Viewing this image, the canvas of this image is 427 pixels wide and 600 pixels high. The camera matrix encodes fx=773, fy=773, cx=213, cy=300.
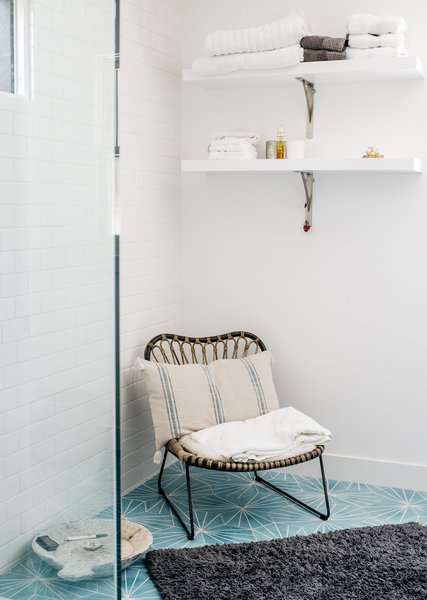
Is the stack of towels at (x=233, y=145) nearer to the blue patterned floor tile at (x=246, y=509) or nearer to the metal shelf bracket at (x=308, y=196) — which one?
the metal shelf bracket at (x=308, y=196)

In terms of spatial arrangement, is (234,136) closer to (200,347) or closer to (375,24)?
(375,24)

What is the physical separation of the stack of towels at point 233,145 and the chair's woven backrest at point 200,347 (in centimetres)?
86

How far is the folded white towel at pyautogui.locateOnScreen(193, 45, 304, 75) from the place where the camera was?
3.36 metres

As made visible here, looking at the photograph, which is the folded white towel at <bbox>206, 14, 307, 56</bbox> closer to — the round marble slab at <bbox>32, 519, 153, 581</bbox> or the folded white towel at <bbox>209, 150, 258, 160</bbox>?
the folded white towel at <bbox>209, 150, 258, 160</bbox>

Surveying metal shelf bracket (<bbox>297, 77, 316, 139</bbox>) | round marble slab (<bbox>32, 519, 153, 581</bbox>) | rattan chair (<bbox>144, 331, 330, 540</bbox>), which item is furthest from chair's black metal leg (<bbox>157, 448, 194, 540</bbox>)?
metal shelf bracket (<bbox>297, 77, 316, 139</bbox>)

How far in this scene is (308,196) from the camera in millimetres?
3711

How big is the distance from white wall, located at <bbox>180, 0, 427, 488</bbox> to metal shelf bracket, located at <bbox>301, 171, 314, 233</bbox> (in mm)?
37

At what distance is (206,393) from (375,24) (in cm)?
175

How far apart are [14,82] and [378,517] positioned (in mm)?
2442

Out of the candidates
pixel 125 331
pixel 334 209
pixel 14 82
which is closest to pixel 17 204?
pixel 14 82

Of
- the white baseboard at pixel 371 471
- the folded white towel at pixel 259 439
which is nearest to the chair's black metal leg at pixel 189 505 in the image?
the folded white towel at pixel 259 439

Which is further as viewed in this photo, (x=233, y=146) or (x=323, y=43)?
(x=233, y=146)

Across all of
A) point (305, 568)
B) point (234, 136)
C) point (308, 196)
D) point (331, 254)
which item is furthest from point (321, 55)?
point (305, 568)

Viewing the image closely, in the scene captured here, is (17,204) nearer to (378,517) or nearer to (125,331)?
(125,331)
